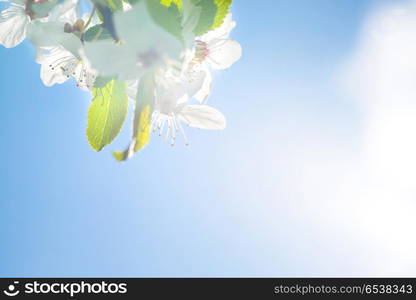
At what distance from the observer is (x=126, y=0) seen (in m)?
0.85

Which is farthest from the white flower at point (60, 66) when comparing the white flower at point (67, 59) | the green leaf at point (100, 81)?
the green leaf at point (100, 81)

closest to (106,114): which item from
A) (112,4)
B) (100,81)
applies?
(100,81)

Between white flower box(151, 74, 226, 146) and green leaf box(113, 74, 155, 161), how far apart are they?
4 centimetres

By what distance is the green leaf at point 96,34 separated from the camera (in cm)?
81

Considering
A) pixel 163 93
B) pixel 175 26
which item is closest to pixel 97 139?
pixel 163 93

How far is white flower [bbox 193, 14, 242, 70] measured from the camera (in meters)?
0.96

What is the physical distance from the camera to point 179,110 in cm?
92

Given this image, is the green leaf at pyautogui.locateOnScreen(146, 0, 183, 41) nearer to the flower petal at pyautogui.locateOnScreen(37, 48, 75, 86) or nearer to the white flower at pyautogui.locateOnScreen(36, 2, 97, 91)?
the white flower at pyautogui.locateOnScreen(36, 2, 97, 91)

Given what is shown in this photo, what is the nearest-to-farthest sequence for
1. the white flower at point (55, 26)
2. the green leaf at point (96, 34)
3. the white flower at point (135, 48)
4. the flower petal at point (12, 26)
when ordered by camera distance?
the white flower at point (135, 48) → the green leaf at point (96, 34) → the white flower at point (55, 26) → the flower petal at point (12, 26)

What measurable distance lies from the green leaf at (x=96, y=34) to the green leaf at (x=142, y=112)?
10 centimetres

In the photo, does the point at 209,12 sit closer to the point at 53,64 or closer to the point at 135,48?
the point at 135,48

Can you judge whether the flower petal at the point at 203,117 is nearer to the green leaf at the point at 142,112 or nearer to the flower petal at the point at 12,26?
the green leaf at the point at 142,112

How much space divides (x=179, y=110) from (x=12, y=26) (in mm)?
427

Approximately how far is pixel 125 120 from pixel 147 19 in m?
0.30
